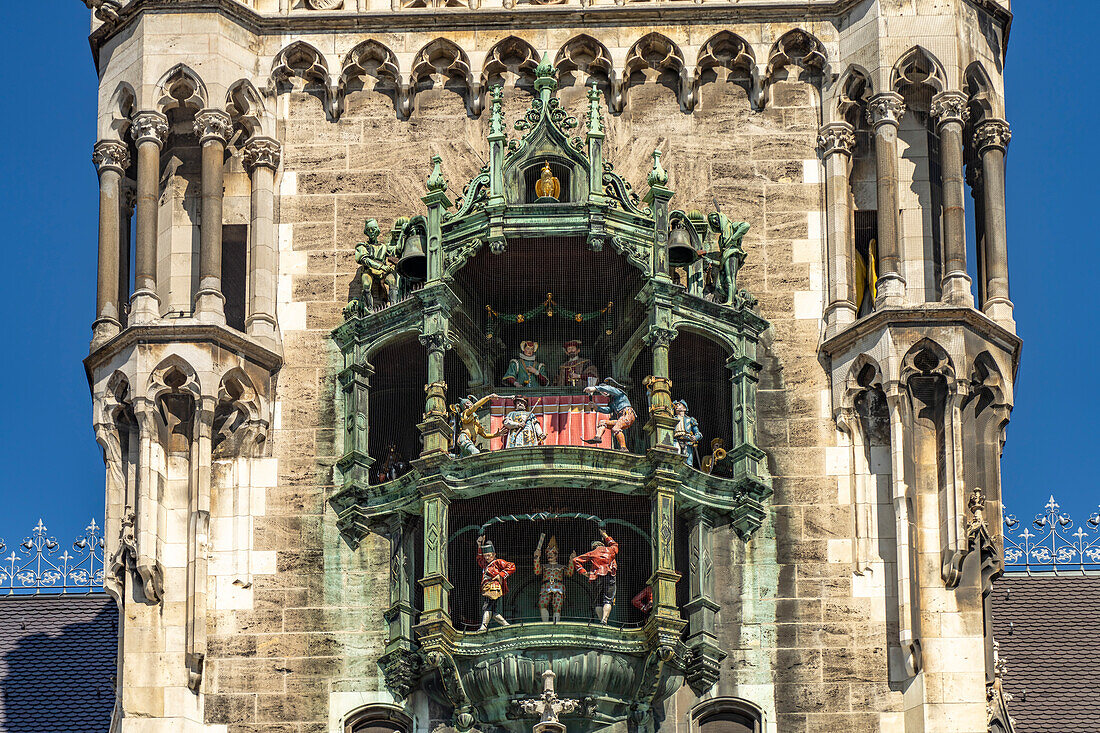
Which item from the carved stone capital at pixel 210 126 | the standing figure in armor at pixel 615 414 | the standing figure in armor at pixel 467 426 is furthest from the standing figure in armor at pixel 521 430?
the carved stone capital at pixel 210 126

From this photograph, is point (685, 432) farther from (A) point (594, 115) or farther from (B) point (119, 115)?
(B) point (119, 115)

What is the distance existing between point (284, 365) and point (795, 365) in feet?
19.8

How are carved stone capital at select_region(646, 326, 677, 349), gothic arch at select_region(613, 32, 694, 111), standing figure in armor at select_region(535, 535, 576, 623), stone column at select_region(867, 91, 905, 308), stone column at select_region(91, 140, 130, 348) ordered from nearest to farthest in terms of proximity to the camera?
1. standing figure in armor at select_region(535, 535, 576, 623)
2. carved stone capital at select_region(646, 326, 677, 349)
3. stone column at select_region(867, 91, 905, 308)
4. stone column at select_region(91, 140, 130, 348)
5. gothic arch at select_region(613, 32, 694, 111)

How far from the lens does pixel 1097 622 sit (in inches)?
1841

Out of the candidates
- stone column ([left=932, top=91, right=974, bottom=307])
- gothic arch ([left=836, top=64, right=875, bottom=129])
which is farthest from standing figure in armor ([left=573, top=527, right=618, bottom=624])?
gothic arch ([left=836, top=64, right=875, bottom=129])

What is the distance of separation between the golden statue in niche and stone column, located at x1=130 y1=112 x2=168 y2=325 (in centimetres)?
452

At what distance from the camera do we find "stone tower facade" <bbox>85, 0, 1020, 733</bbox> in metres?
39.9

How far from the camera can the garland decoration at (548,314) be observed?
139ft

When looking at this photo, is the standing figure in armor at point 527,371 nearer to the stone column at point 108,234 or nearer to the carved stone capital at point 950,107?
the stone column at point 108,234

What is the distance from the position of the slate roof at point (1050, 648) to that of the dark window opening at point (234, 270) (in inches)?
426

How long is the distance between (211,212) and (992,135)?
30.6 ft

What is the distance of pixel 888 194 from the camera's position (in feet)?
137

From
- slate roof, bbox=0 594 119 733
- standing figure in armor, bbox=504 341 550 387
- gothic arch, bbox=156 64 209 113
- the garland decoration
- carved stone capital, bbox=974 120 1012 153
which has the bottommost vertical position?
slate roof, bbox=0 594 119 733

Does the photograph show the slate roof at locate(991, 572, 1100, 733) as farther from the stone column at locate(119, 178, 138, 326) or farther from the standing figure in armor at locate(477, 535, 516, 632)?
the stone column at locate(119, 178, 138, 326)
